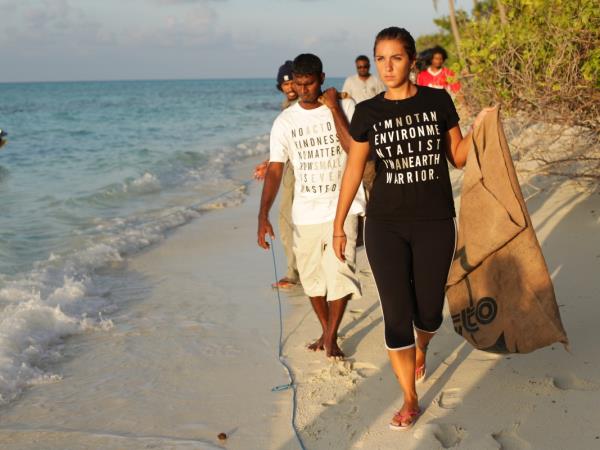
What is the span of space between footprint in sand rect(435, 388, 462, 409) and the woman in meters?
0.25

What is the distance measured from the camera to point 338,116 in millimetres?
4328

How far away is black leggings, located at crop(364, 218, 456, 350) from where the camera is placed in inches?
140

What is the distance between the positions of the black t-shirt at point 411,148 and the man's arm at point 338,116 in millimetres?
713

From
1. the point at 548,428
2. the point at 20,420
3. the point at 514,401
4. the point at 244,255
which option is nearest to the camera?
the point at 548,428

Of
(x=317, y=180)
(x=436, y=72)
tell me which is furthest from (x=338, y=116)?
(x=436, y=72)

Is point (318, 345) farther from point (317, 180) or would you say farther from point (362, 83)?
point (362, 83)

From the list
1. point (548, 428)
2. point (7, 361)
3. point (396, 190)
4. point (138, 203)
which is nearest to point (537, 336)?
point (548, 428)

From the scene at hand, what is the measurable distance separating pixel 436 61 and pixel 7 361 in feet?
23.6

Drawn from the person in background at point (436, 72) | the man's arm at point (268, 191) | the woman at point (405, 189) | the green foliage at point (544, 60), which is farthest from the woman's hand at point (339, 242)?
the person in background at point (436, 72)

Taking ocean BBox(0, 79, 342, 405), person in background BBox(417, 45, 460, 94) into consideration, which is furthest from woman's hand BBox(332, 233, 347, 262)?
person in background BBox(417, 45, 460, 94)

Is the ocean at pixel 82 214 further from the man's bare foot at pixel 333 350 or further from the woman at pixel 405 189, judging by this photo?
the woman at pixel 405 189

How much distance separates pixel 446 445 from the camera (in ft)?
11.4

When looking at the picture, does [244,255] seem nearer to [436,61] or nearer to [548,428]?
[436,61]

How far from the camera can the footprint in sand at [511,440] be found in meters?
3.36
